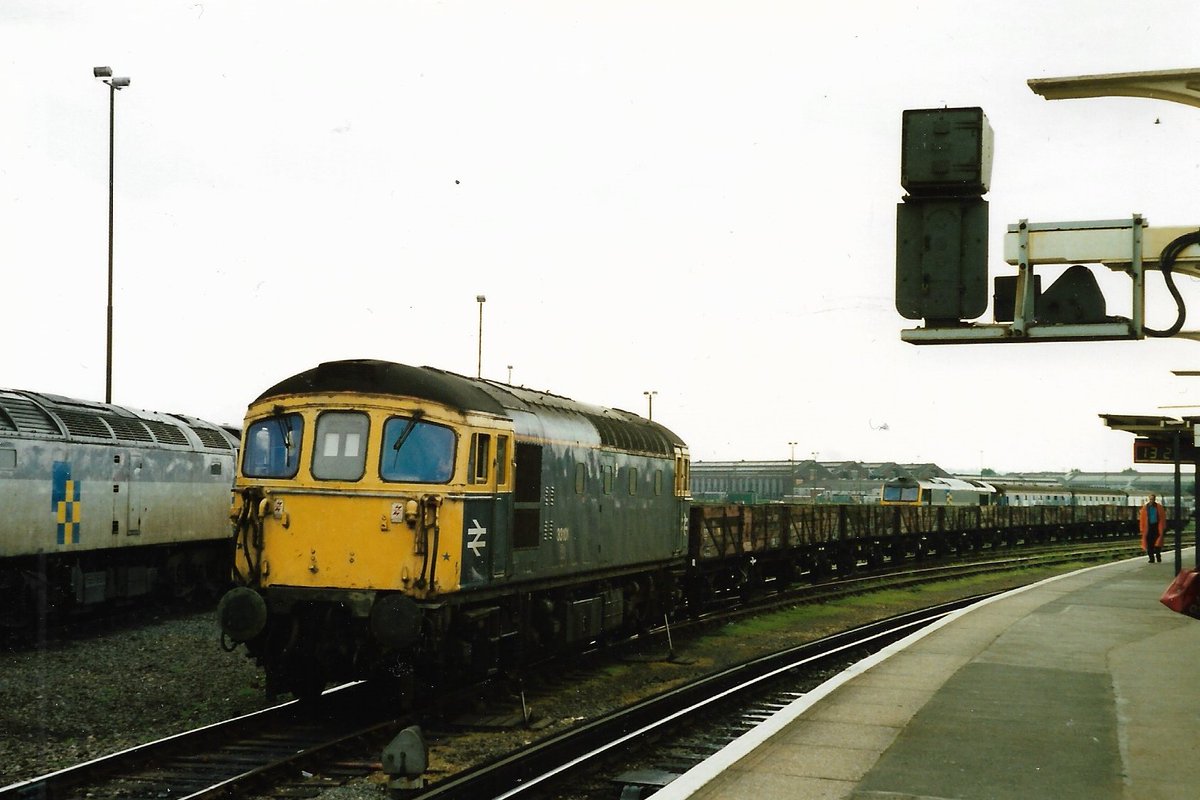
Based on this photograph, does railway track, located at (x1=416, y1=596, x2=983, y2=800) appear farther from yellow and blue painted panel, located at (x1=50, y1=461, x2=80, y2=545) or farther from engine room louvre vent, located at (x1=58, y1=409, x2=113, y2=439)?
engine room louvre vent, located at (x1=58, y1=409, x2=113, y2=439)

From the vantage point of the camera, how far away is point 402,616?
10875mm

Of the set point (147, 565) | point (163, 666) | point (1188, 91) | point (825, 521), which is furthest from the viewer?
point (825, 521)

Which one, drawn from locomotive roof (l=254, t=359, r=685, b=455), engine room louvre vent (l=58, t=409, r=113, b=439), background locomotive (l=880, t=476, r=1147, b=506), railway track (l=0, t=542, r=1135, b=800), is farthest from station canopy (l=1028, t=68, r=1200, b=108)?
background locomotive (l=880, t=476, r=1147, b=506)

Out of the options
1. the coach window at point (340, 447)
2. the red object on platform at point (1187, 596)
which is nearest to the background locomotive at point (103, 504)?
the coach window at point (340, 447)

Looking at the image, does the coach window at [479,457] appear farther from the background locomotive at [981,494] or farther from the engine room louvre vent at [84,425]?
the background locomotive at [981,494]

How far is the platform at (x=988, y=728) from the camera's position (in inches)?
317

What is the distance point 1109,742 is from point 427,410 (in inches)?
254

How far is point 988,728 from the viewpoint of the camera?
10.0 meters

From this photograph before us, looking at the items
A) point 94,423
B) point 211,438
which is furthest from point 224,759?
point 211,438

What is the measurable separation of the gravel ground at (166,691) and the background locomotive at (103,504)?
1.12 m

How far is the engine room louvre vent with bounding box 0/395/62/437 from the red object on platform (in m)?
14.3

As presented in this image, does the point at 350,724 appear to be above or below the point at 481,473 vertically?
below

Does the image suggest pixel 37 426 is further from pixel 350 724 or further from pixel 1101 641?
pixel 1101 641

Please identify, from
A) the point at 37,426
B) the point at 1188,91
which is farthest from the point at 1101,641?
the point at 37,426
